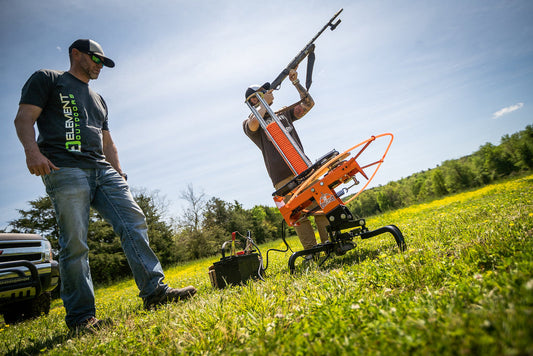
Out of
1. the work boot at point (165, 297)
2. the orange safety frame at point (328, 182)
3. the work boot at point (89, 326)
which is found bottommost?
the work boot at point (165, 297)

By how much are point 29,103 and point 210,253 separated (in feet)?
86.5

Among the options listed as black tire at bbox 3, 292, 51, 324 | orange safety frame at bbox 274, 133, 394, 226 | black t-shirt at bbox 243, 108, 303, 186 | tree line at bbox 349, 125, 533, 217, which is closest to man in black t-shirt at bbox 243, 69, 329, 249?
black t-shirt at bbox 243, 108, 303, 186

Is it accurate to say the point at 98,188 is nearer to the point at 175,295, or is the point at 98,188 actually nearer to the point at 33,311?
the point at 175,295

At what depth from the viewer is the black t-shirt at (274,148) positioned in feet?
12.5

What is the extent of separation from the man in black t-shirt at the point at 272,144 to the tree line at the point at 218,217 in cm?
848

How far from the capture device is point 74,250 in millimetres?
2250

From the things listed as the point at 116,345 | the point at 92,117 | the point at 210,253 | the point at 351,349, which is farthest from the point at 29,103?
the point at 210,253

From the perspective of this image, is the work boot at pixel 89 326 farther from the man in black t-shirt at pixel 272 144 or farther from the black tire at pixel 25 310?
the black tire at pixel 25 310

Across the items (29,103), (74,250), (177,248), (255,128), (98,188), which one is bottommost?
(177,248)

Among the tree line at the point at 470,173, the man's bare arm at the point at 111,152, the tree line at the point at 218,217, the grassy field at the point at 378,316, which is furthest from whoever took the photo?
the tree line at the point at 470,173

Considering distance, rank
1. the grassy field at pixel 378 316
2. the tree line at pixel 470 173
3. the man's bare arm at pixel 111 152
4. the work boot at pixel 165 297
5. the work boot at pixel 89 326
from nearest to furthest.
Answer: the grassy field at pixel 378 316 < the work boot at pixel 89 326 < the work boot at pixel 165 297 < the man's bare arm at pixel 111 152 < the tree line at pixel 470 173

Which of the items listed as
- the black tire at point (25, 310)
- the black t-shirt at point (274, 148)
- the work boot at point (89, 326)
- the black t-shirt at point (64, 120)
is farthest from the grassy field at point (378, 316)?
the black tire at point (25, 310)

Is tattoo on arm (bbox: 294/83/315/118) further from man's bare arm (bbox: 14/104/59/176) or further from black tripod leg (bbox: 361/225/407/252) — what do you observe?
man's bare arm (bbox: 14/104/59/176)

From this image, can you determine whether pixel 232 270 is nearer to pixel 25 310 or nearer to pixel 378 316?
pixel 378 316
